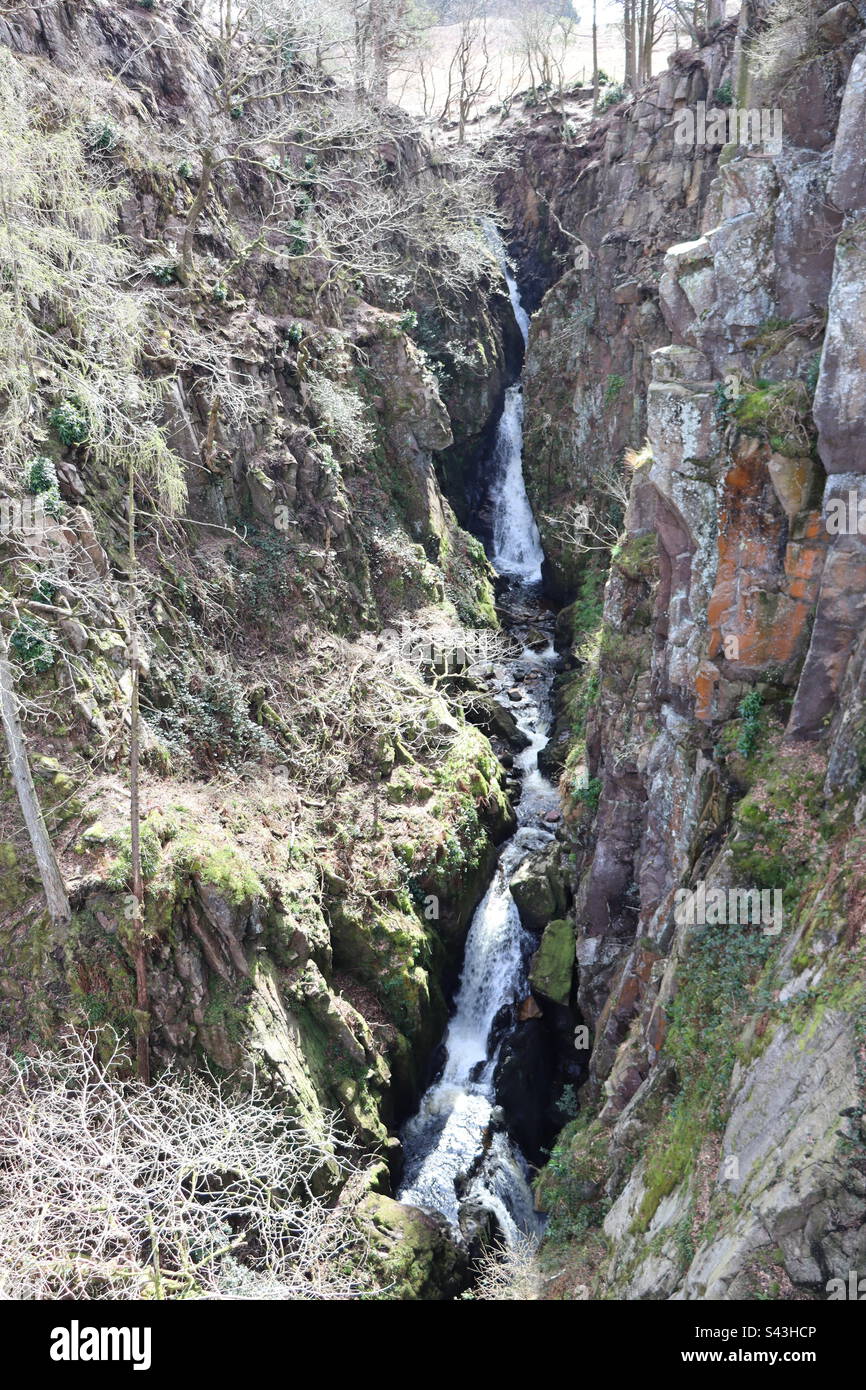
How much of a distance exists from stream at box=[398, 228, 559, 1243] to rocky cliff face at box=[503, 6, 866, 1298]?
1.97 meters

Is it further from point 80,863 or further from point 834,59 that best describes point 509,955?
point 834,59

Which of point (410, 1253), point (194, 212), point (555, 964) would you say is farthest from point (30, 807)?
point (194, 212)

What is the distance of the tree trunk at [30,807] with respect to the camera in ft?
39.4

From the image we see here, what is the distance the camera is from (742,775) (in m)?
12.0

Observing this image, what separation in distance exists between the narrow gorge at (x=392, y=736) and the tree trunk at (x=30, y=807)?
81 millimetres

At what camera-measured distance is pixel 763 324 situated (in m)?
12.8

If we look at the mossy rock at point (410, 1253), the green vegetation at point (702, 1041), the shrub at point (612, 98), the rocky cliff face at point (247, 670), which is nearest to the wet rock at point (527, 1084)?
the rocky cliff face at point (247, 670)

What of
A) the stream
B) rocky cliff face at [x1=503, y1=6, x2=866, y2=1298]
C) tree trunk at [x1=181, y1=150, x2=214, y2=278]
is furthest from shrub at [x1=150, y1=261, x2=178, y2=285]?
the stream

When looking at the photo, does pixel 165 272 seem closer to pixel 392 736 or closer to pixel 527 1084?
pixel 392 736

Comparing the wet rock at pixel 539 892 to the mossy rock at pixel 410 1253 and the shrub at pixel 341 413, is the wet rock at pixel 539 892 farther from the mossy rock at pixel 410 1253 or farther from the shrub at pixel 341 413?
the shrub at pixel 341 413

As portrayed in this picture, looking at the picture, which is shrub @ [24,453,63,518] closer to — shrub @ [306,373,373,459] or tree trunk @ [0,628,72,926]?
tree trunk @ [0,628,72,926]

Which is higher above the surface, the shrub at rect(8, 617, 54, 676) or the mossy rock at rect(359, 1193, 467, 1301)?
the shrub at rect(8, 617, 54, 676)

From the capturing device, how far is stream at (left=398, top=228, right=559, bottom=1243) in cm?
1620
